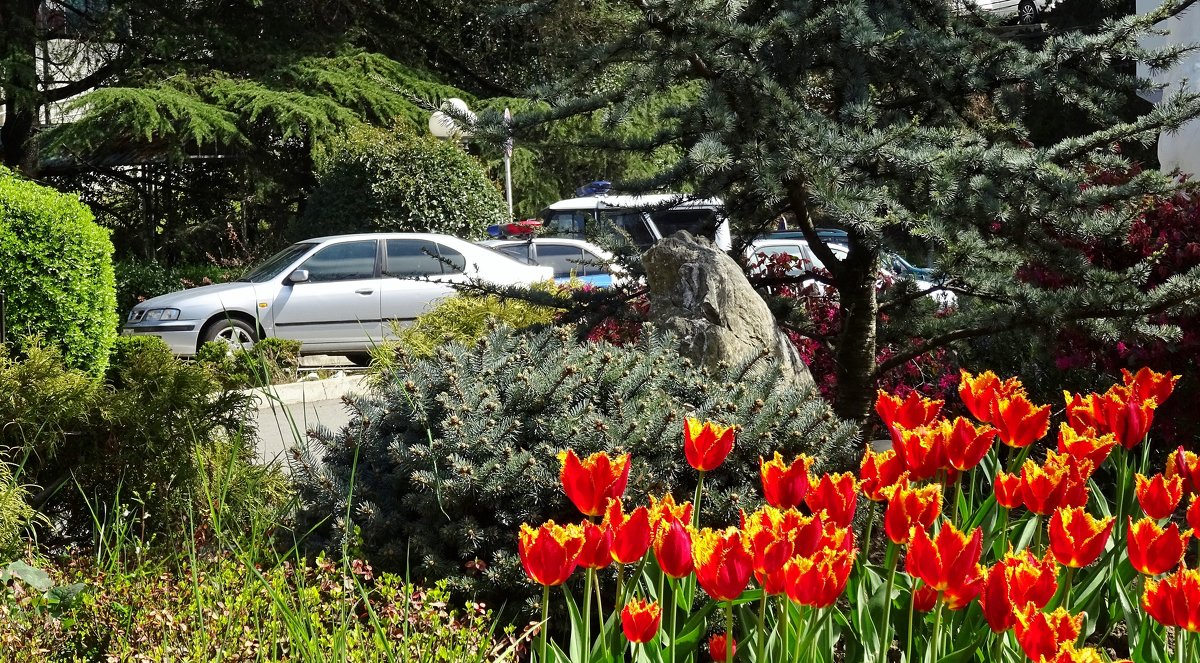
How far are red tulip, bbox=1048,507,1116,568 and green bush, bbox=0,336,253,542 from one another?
116 inches

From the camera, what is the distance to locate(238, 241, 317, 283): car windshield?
1284 cm

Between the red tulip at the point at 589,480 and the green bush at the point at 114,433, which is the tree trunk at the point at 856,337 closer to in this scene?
the green bush at the point at 114,433

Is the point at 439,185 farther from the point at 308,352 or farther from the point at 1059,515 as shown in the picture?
the point at 1059,515

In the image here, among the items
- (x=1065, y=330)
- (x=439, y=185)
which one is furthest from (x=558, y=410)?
(x=439, y=185)

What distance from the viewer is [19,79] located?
58.0 feet

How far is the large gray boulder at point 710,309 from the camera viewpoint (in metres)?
4.61

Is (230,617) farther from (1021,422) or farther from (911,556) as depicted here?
(1021,422)

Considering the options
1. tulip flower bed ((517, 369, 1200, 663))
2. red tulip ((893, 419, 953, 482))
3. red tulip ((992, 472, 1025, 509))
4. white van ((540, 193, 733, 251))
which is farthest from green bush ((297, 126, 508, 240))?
red tulip ((992, 472, 1025, 509))

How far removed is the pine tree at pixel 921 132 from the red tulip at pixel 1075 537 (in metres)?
2.29

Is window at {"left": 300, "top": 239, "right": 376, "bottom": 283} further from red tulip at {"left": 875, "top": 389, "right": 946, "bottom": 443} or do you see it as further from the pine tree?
red tulip at {"left": 875, "top": 389, "right": 946, "bottom": 443}

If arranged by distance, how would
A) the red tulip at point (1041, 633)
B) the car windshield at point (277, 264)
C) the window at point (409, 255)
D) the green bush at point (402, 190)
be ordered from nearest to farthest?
the red tulip at point (1041, 633) → the car windshield at point (277, 264) → the window at point (409, 255) → the green bush at point (402, 190)

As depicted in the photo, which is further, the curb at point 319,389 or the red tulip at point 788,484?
the curb at point 319,389

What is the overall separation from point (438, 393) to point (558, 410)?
1.30 ft

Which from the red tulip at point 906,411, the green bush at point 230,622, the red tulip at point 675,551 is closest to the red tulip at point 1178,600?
the red tulip at point 675,551
